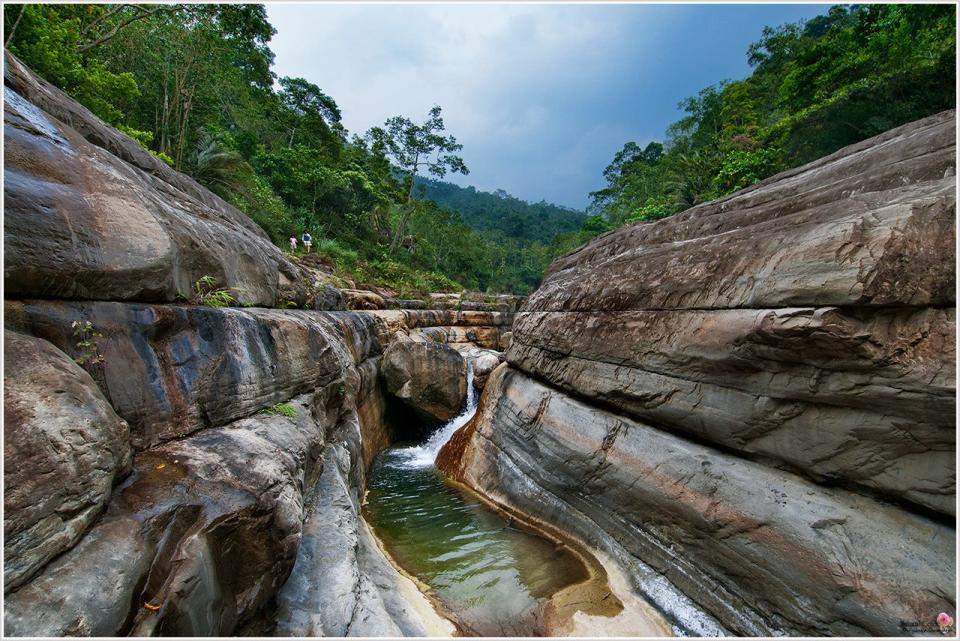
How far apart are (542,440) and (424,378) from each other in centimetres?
435

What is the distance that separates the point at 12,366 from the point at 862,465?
6682 mm

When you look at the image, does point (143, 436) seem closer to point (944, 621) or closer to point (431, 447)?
point (944, 621)

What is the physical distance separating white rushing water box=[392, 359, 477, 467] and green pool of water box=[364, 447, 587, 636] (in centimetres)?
138

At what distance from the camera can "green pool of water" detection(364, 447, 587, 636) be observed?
403 centimetres

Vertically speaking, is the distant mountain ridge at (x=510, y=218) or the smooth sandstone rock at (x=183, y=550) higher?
the distant mountain ridge at (x=510, y=218)

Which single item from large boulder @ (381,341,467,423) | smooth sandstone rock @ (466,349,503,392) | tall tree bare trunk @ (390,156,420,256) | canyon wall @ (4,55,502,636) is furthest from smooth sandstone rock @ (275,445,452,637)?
tall tree bare trunk @ (390,156,420,256)

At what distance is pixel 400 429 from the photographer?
34.7 feet

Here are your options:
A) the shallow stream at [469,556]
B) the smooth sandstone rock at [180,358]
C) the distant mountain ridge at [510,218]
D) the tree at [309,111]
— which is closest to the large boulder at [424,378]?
the shallow stream at [469,556]

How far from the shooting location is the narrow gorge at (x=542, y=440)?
2.31 meters

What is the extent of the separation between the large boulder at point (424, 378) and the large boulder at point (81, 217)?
18.4ft

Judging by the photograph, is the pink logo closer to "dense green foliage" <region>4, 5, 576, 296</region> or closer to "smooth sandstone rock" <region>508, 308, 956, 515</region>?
"smooth sandstone rock" <region>508, 308, 956, 515</region>

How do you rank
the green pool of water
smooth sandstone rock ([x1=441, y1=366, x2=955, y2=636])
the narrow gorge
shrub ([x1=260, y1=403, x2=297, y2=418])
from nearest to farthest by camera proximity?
the narrow gorge, smooth sandstone rock ([x1=441, y1=366, x2=955, y2=636]), the green pool of water, shrub ([x1=260, y1=403, x2=297, y2=418])

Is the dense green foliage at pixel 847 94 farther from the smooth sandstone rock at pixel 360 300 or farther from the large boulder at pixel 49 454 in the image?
the large boulder at pixel 49 454

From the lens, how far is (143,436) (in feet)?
9.48
